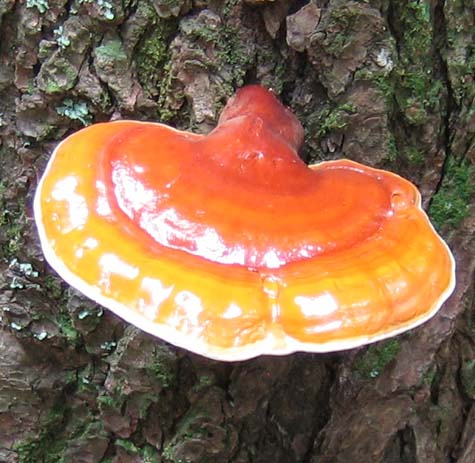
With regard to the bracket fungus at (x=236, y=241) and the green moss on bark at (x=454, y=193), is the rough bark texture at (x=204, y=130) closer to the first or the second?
the green moss on bark at (x=454, y=193)

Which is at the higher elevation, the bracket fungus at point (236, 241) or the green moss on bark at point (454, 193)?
the bracket fungus at point (236, 241)

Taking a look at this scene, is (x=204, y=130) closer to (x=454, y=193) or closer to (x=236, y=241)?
(x=236, y=241)

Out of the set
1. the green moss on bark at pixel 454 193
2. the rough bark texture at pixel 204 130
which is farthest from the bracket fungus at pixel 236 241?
the green moss on bark at pixel 454 193

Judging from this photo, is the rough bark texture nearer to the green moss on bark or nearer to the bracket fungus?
the green moss on bark

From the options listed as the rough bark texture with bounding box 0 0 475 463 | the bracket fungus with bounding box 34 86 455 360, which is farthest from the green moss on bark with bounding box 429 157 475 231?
the bracket fungus with bounding box 34 86 455 360

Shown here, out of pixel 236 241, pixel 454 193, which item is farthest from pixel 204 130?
pixel 454 193

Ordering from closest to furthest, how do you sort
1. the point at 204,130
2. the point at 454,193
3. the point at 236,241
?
the point at 236,241 → the point at 204,130 → the point at 454,193

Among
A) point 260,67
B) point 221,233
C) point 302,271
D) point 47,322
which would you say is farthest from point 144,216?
point 47,322
